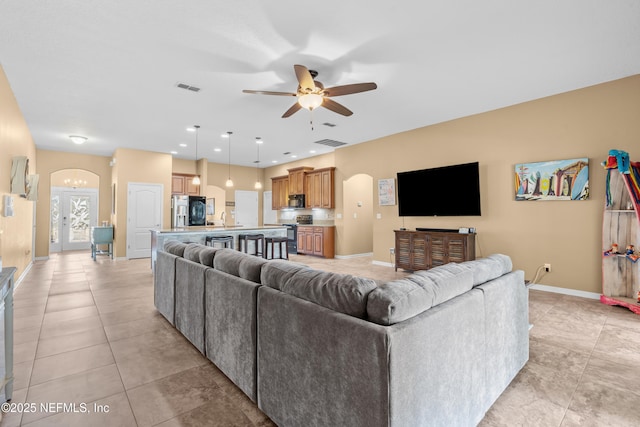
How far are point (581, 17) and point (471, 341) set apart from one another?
307 centimetres

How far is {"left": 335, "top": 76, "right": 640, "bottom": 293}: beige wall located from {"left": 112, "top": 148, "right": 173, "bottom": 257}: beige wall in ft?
21.6

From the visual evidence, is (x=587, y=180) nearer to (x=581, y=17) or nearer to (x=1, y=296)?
(x=581, y=17)

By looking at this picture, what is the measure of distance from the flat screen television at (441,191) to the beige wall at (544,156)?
0.51ft

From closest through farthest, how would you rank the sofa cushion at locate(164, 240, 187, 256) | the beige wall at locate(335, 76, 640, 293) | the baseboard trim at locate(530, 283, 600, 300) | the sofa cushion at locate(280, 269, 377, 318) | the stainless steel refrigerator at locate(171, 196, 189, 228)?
the sofa cushion at locate(280, 269, 377, 318)
the sofa cushion at locate(164, 240, 187, 256)
the beige wall at locate(335, 76, 640, 293)
the baseboard trim at locate(530, 283, 600, 300)
the stainless steel refrigerator at locate(171, 196, 189, 228)

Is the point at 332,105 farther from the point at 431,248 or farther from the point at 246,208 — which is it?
the point at 246,208

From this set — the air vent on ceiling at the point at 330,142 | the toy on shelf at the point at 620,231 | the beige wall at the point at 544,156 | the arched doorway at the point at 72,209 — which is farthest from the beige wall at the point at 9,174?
the toy on shelf at the point at 620,231

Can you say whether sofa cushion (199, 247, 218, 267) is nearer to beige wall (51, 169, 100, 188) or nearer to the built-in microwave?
the built-in microwave

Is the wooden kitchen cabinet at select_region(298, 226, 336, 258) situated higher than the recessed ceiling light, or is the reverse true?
the recessed ceiling light

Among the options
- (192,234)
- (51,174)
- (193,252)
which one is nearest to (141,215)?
(51,174)

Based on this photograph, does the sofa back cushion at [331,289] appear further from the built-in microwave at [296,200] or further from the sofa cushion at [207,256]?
the built-in microwave at [296,200]

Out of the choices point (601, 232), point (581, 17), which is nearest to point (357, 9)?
point (581, 17)

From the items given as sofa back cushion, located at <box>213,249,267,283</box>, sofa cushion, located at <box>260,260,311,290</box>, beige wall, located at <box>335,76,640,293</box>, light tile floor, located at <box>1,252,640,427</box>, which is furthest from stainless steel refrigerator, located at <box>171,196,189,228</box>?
sofa cushion, located at <box>260,260,311,290</box>

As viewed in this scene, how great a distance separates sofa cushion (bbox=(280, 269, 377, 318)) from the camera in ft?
4.18

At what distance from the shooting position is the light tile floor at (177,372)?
1692mm
